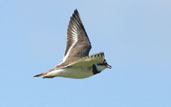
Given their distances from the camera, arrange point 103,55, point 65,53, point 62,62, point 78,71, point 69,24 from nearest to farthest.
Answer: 1. point 103,55
2. point 78,71
3. point 62,62
4. point 65,53
5. point 69,24

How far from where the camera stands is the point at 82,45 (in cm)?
1622

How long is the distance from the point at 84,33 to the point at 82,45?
97 cm

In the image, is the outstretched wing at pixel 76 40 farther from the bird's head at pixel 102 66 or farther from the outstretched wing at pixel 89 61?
the outstretched wing at pixel 89 61

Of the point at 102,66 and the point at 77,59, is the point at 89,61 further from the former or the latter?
the point at 77,59

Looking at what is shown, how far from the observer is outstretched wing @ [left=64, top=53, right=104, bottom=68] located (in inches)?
489

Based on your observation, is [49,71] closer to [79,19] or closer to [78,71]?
[78,71]

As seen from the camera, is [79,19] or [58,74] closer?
[58,74]

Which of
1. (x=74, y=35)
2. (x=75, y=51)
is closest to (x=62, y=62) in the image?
(x=75, y=51)

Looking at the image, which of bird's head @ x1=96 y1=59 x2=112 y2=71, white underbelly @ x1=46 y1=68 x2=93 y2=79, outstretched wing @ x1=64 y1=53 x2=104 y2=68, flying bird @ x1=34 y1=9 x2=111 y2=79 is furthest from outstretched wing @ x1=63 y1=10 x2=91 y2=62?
outstretched wing @ x1=64 y1=53 x2=104 y2=68

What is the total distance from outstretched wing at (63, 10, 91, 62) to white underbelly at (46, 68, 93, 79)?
1.82 meters

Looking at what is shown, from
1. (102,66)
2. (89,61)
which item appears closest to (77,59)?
(102,66)

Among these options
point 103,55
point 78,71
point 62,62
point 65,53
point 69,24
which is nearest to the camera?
point 103,55

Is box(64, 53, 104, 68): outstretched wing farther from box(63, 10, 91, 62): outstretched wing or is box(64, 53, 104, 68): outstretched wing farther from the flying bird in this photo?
box(63, 10, 91, 62): outstretched wing

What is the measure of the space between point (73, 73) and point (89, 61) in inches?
30.8
